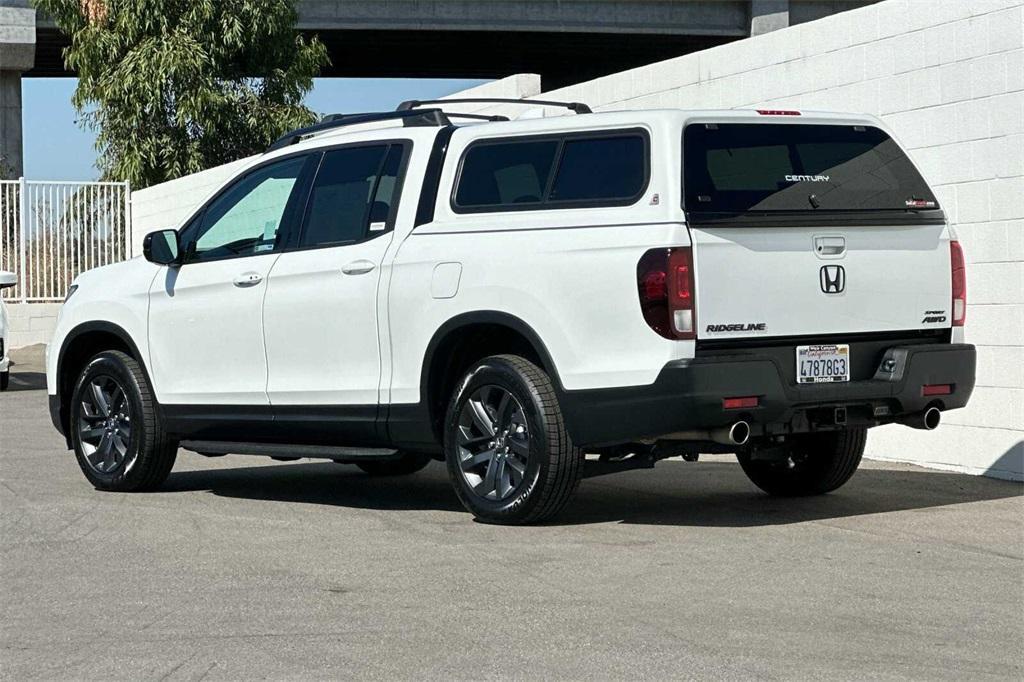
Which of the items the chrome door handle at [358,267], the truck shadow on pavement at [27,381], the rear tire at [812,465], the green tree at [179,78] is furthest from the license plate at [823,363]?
the green tree at [179,78]

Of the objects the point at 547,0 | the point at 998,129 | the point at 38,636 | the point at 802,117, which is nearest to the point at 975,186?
the point at 998,129

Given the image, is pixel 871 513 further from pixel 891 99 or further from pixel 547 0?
pixel 547 0

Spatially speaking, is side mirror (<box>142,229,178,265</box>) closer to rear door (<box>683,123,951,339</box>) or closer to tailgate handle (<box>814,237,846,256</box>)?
rear door (<box>683,123,951,339</box>)

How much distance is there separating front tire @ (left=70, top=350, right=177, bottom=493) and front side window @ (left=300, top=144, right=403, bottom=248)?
157 cm

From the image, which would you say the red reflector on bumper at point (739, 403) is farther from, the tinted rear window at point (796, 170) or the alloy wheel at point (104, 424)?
the alloy wheel at point (104, 424)

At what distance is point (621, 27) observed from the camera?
4372cm

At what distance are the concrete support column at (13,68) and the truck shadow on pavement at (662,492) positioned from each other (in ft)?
98.5

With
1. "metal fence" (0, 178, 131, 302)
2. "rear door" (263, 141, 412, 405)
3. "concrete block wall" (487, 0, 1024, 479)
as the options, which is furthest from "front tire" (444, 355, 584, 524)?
"metal fence" (0, 178, 131, 302)

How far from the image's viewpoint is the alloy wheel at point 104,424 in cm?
1056

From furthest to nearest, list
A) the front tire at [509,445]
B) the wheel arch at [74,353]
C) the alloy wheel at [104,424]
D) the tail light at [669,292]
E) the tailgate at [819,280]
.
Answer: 1. the wheel arch at [74,353]
2. the alloy wheel at [104,424]
3. the front tire at [509,445]
4. the tailgate at [819,280]
5. the tail light at [669,292]

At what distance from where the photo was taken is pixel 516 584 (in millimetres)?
7137

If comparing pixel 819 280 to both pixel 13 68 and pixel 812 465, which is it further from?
pixel 13 68

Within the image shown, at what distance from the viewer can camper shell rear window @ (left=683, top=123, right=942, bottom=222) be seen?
8195 millimetres

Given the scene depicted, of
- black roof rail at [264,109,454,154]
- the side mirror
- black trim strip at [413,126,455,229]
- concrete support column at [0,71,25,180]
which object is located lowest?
the side mirror
